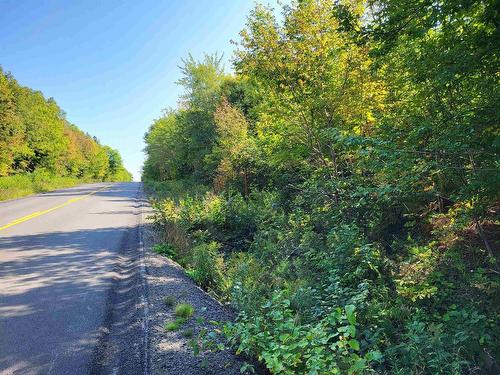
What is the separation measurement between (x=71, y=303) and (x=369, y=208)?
215 inches

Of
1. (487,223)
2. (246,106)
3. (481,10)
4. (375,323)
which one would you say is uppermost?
(246,106)

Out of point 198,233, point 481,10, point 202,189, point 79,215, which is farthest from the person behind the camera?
point 202,189

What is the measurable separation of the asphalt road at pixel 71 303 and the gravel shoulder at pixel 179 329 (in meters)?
0.15

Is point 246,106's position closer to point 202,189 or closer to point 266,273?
point 202,189

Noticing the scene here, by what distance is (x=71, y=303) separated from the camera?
5.26 metres

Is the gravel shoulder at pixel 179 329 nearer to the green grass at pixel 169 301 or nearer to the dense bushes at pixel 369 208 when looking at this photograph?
the green grass at pixel 169 301

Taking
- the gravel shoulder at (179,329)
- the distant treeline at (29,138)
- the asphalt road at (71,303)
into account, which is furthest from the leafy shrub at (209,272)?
the distant treeline at (29,138)

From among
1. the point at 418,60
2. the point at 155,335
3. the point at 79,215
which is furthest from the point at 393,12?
the point at 79,215

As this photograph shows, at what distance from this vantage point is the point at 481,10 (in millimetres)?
3936

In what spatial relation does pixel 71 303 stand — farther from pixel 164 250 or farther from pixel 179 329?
pixel 164 250

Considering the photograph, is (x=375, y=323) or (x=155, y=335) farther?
(x=375, y=323)

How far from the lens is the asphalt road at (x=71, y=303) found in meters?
3.73

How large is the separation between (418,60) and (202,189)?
47.2 feet

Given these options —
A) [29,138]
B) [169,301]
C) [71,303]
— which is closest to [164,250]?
[71,303]
